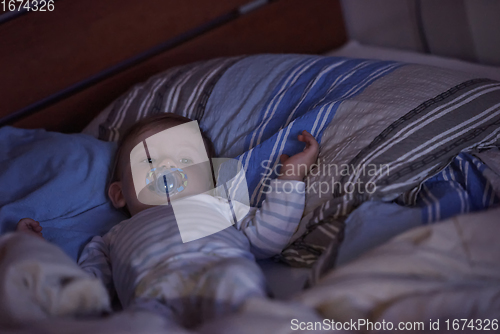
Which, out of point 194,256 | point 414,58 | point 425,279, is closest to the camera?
point 425,279

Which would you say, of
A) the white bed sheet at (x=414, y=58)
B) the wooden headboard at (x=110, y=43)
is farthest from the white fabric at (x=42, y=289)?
the white bed sheet at (x=414, y=58)

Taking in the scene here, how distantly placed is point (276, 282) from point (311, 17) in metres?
1.31

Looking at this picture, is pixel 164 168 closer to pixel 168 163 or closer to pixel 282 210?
pixel 168 163

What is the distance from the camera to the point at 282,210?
1.04m

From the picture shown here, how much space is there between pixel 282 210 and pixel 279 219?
0.02 meters

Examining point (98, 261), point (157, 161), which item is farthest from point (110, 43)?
point (98, 261)

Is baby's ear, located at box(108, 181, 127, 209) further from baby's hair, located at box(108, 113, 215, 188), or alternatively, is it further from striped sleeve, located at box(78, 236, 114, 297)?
striped sleeve, located at box(78, 236, 114, 297)

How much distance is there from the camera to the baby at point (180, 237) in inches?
31.9

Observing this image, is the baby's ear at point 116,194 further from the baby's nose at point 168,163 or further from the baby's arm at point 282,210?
the baby's arm at point 282,210

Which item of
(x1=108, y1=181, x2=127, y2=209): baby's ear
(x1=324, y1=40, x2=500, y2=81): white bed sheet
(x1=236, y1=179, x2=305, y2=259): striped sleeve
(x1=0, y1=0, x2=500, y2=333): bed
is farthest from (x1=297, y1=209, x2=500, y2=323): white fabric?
(x1=108, y1=181, x2=127, y2=209): baby's ear

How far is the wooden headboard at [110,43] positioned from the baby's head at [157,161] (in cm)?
48

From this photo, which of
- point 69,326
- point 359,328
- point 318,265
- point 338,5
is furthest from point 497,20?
point 69,326

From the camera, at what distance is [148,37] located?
5.36 ft

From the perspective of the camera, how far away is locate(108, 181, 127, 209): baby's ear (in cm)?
125
